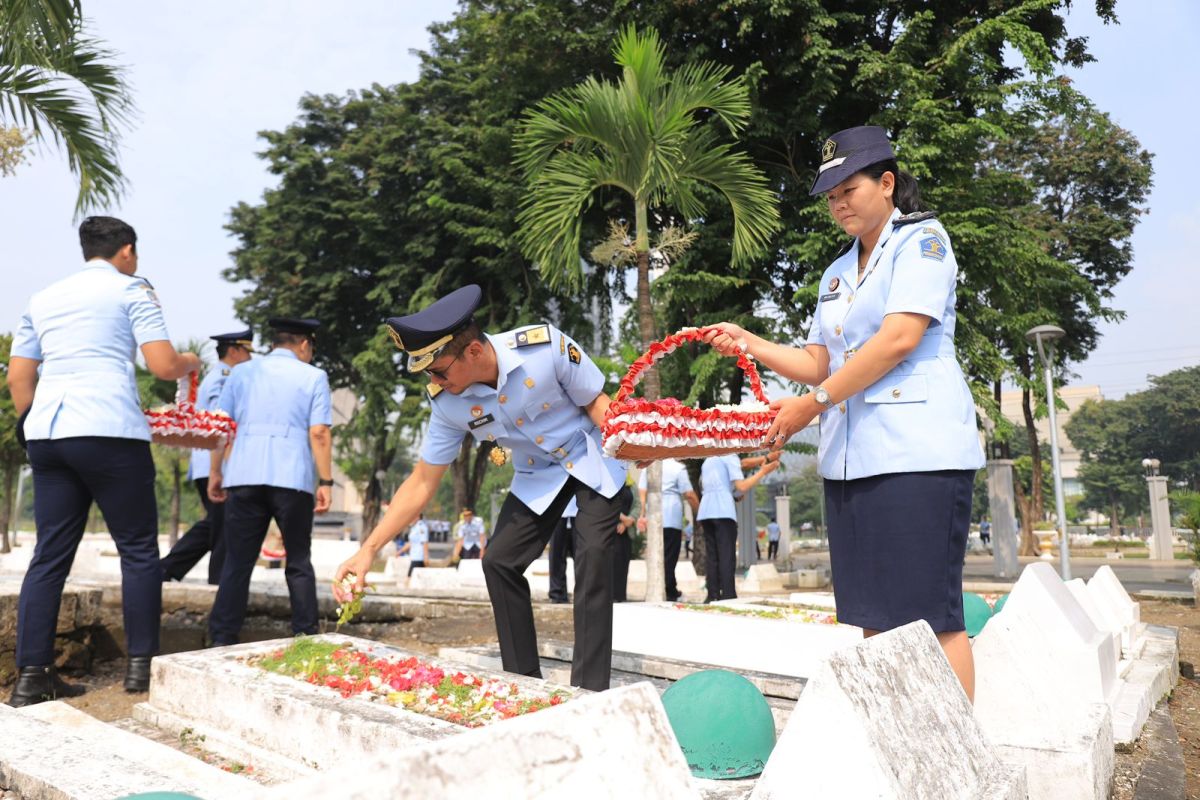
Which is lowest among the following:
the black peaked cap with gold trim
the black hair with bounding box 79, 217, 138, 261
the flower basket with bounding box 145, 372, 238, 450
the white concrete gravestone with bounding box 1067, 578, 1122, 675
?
the white concrete gravestone with bounding box 1067, 578, 1122, 675

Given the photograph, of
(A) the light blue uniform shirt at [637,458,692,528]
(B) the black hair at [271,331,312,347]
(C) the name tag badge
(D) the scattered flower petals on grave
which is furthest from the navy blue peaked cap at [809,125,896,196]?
(A) the light blue uniform shirt at [637,458,692,528]

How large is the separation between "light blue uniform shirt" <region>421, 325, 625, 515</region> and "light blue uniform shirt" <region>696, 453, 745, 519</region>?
5.79m

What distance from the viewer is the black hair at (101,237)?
14.6 feet

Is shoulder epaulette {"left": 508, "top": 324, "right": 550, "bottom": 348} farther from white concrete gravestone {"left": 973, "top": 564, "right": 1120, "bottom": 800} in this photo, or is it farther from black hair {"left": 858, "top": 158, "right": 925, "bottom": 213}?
white concrete gravestone {"left": 973, "top": 564, "right": 1120, "bottom": 800}

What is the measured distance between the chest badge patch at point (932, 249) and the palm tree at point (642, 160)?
6661 mm

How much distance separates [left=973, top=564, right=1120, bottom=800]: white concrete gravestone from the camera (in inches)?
94.1

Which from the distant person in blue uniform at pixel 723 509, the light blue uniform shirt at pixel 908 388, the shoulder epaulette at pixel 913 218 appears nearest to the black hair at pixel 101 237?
the light blue uniform shirt at pixel 908 388

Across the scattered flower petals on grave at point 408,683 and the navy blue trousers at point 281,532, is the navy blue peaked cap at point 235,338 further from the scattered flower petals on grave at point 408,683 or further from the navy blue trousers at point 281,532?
the scattered flower petals on grave at point 408,683

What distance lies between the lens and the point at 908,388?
2.68m

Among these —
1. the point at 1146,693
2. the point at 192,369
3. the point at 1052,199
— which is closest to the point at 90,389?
the point at 192,369

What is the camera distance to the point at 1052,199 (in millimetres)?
27422

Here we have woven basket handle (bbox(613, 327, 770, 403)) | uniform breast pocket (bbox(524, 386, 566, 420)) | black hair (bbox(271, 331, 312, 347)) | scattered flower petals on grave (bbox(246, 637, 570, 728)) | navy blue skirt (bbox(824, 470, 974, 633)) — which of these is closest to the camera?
navy blue skirt (bbox(824, 470, 974, 633))

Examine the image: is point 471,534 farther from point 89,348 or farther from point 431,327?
point 431,327

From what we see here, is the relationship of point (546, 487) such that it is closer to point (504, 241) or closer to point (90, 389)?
point (90, 389)
